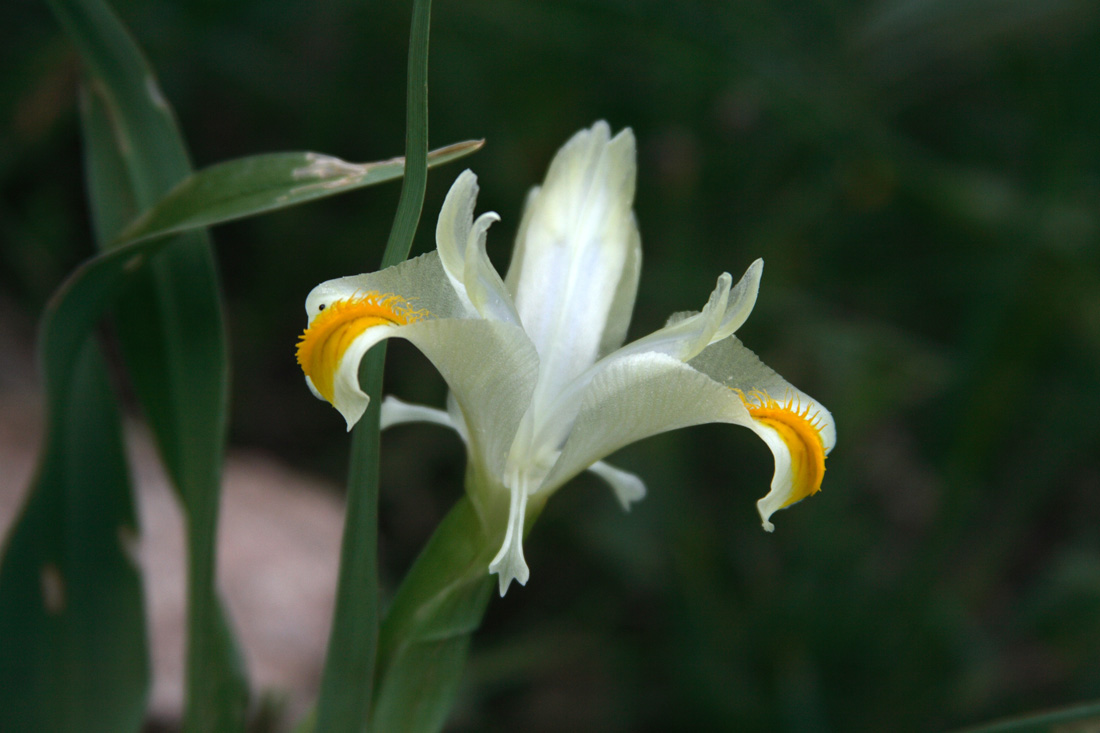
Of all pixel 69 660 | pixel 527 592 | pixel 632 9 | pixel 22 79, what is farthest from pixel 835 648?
pixel 22 79

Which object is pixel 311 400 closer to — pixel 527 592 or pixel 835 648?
pixel 527 592

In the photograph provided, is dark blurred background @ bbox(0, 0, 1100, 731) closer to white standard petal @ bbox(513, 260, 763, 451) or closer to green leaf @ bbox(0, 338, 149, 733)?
green leaf @ bbox(0, 338, 149, 733)

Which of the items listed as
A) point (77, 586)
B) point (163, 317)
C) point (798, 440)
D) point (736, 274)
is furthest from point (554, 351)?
point (736, 274)

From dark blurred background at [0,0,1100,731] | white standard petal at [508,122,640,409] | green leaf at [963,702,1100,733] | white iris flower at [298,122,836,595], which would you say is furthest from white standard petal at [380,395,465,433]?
dark blurred background at [0,0,1100,731]

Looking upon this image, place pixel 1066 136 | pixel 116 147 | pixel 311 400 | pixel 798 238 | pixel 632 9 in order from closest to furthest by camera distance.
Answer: pixel 116 147 < pixel 632 9 < pixel 1066 136 < pixel 798 238 < pixel 311 400

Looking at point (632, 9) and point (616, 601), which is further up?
point (632, 9)

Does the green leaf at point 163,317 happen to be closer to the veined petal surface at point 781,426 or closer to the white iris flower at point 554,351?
the white iris flower at point 554,351

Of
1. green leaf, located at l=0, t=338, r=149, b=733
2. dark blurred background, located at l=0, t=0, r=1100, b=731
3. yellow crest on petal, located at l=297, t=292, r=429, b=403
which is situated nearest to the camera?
yellow crest on petal, located at l=297, t=292, r=429, b=403

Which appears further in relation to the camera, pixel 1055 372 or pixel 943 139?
pixel 943 139
